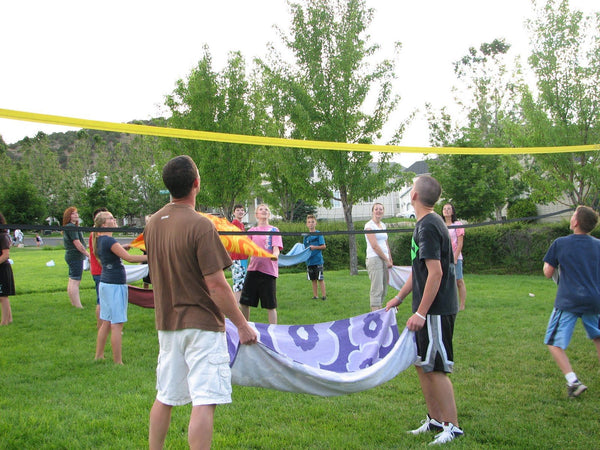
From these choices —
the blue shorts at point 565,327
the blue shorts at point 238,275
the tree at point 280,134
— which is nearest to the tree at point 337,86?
the tree at point 280,134

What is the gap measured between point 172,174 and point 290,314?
644cm

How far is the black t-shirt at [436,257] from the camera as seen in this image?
3.73 m

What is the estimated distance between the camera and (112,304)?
599 centimetres

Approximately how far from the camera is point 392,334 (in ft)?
14.4

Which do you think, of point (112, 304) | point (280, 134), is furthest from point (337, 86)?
point (112, 304)

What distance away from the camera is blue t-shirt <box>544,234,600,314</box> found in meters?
4.81

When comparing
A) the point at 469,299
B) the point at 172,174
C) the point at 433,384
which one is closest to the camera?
the point at 172,174

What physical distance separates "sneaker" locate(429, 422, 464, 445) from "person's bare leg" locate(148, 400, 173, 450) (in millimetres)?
1967

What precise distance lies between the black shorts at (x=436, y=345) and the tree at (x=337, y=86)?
38.6 ft

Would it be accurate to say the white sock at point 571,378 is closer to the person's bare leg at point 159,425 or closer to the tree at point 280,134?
the person's bare leg at point 159,425

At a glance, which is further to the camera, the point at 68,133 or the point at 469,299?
the point at 68,133

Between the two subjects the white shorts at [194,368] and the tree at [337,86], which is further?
the tree at [337,86]

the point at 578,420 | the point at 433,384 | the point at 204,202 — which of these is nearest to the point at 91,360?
the point at 433,384

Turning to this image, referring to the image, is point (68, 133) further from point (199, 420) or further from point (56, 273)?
point (199, 420)
